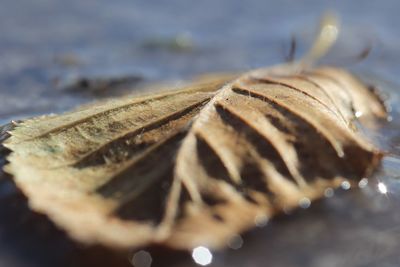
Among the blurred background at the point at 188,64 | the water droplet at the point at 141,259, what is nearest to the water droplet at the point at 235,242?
the blurred background at the point at 188,64

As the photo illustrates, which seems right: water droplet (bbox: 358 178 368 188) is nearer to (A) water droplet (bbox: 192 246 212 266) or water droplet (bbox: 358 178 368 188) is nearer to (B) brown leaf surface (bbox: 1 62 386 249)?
(B) brown leaf surface (bbox: 1 62 386 249)

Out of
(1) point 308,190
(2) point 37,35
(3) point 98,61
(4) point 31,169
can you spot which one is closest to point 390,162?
(1) point 308,190

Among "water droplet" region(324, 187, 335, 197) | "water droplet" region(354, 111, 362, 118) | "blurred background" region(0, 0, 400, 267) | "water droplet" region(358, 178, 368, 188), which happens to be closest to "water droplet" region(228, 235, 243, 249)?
"blurred background" region(0, 0, 400, 267)

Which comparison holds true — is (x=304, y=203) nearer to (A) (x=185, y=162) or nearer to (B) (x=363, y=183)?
(B) (x=363, y=183)

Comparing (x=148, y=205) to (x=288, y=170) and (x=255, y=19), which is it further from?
(x=255, y=19)

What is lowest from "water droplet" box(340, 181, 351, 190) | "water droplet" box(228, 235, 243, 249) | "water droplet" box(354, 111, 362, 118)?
"water droplet" box(228, 235, 243, 249)

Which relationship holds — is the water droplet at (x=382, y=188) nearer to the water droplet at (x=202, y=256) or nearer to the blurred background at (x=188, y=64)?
the blurred background at (x=188, y=64)

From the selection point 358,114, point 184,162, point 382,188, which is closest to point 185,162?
point 184,162
